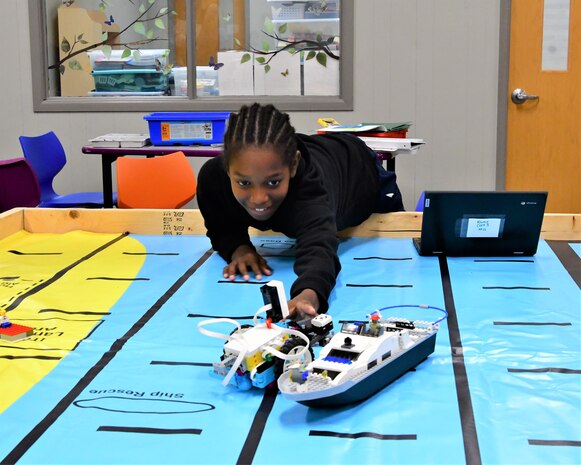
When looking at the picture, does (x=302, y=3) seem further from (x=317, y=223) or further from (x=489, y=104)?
(x=317, y=223)

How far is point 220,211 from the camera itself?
2.14 m

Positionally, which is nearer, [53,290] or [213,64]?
[53,290]

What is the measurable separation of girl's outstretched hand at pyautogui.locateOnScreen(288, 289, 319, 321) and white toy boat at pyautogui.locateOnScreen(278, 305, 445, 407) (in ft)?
0.58

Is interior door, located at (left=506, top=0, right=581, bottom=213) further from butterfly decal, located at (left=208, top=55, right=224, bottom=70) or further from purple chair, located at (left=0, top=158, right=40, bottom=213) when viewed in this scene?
purple chair, located at (left=0, top=158, right=40, bottom=213)

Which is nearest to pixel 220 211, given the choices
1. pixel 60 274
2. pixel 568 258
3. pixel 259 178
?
pixel 259 178

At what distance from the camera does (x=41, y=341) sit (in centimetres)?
148

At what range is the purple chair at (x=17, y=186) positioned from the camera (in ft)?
11.0

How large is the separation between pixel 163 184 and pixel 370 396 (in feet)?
7.58

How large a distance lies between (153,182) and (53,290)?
5.14 feet

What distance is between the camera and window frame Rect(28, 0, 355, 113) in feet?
16.0

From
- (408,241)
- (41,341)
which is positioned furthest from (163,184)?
(41,341)

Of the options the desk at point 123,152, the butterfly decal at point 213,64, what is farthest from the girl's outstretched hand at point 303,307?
the butterfly decal at point 213,64

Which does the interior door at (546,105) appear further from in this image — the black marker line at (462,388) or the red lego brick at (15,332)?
the red lego brick at (15,332)

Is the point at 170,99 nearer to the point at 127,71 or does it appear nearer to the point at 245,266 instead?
the point at 127,71
